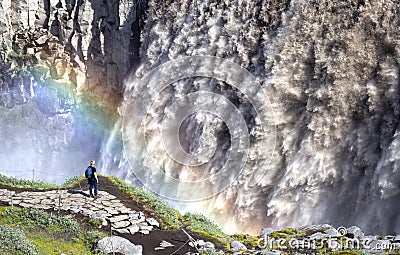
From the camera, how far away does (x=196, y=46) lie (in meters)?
24.8

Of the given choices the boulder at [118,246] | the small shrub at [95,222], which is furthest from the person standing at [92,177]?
the boulder at [118,246]

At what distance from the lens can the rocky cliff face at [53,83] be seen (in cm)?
3409

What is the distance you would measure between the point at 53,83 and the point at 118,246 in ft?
84.1

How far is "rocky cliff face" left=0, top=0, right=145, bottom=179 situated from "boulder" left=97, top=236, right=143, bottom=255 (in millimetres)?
21566

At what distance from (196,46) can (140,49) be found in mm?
6234

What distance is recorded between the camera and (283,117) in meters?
20.2

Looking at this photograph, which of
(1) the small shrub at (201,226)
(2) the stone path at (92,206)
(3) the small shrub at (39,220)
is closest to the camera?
(3) the small shrub at (39,220)

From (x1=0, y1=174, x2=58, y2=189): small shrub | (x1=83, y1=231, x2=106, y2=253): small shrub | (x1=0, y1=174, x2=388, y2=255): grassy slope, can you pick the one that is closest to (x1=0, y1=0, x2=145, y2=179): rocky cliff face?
(x1=0, y1=174, x2=58, y2=189): small shrub

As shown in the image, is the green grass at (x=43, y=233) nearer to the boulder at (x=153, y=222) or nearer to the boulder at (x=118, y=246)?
the boulder at (x=118, y=246)

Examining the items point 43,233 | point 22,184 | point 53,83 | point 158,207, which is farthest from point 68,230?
point 53,83

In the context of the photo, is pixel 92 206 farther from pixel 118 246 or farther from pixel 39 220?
pixel 118 246

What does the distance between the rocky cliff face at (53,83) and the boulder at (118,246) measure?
21566 mm

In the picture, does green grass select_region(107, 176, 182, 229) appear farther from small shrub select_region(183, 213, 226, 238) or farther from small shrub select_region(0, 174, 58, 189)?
small shrub select_region(0, 174, 58, 189)

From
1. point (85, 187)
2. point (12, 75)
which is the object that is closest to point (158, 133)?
point (85, 187)
